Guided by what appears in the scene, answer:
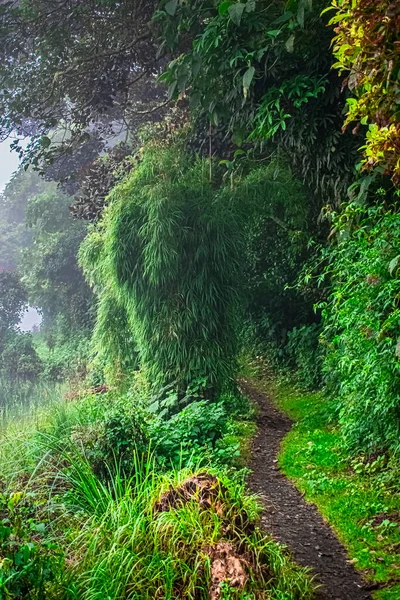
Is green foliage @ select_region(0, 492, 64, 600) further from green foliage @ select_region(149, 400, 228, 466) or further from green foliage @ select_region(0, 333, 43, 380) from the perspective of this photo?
green foliage @ select_region(0, 333, 43, 380)

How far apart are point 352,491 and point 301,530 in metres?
0.68

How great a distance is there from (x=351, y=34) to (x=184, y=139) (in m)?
6.03

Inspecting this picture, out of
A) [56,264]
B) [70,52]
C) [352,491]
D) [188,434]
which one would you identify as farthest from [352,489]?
[56,264]

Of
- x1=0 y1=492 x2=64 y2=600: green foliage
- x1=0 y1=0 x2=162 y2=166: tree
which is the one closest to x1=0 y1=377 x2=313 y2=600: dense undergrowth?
x1=0 y1=492 x2=64 y2=600: green foliage

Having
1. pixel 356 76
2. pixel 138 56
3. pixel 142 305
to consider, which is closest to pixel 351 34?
pixel 356 76

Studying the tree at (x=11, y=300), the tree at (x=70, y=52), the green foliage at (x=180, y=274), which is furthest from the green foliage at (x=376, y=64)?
the tree at (x=11, y=300)

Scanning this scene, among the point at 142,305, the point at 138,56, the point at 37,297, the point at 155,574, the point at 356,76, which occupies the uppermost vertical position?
the point at 138,56

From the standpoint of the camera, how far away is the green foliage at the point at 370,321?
4.21 m

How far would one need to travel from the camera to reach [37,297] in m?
21.1

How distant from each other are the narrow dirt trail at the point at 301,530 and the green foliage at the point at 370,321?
0.86 m

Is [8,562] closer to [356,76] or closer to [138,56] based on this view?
[356,76]

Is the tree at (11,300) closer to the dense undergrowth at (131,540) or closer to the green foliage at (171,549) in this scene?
the dense undergrowth at (131,540)

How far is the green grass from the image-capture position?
351 centimetres

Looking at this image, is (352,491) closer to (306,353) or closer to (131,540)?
(131,540)
